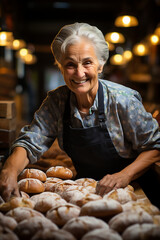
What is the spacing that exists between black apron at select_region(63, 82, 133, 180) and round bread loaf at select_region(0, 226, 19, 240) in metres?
0.94

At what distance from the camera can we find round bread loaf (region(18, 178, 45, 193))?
177 centimetres

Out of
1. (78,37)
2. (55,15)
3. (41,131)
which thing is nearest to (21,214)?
(41,131)

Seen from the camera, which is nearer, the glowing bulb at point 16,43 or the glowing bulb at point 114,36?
the glowing bulb at point 114,36

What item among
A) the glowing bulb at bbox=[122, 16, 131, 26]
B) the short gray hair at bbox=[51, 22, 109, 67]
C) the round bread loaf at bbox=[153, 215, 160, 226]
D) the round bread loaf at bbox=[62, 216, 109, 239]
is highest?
the glowing bulb at bbox=[122, 16, 131, 26]

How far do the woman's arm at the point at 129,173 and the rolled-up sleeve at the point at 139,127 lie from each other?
0.17 feet

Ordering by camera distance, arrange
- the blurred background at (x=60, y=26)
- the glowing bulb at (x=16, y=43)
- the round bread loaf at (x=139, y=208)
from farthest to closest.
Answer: the glowing bulb at (x=16, y=43) → the blurred background at (x=60, y=26) → the round bread loaf at (x=139, y=208)

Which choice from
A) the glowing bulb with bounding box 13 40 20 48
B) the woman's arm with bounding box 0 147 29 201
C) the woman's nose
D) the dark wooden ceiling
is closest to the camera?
the woman's arm with bounding box 0 147 29 201

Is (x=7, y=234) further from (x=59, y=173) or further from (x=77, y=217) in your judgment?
(x=59, y=173)

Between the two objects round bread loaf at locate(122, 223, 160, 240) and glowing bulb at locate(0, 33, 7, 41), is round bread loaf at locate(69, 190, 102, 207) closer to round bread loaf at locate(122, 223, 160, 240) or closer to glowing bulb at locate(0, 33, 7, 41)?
round bread loaf at locate(122, 223, 160, 240)

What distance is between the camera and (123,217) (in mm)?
1285

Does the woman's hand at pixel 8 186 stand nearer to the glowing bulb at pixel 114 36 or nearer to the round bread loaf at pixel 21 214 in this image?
the round bread loaf at pixel 21 214

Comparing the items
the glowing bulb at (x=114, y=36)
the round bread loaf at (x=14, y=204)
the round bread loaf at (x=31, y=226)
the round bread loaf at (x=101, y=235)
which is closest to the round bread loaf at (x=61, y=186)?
the round bread loaf at (x=14, y=204)

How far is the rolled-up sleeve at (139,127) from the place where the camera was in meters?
1.98

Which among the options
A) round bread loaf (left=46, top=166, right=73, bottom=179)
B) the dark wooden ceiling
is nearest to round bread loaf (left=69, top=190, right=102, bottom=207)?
round bread loaf (left=46, top=166, right=73, bottom=179)
